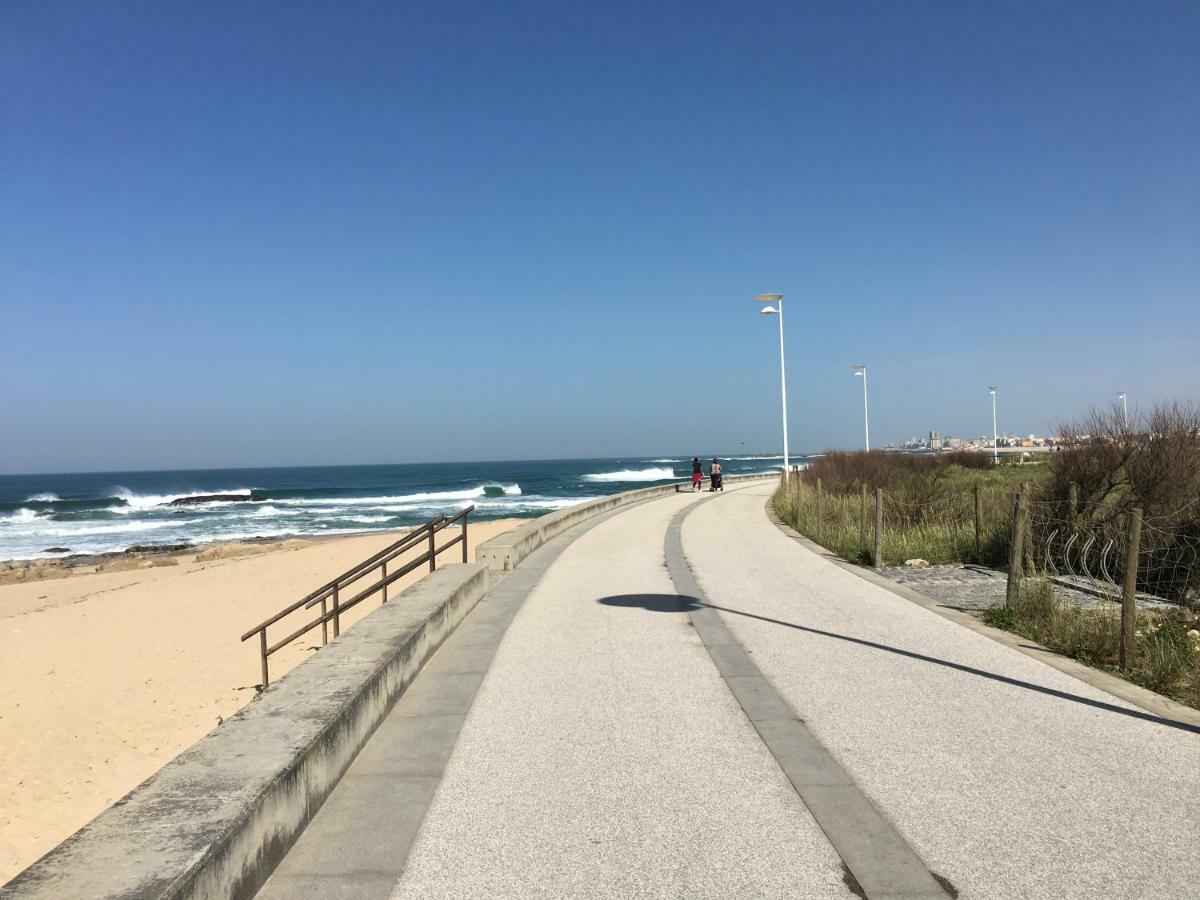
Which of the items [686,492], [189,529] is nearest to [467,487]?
[189,529]

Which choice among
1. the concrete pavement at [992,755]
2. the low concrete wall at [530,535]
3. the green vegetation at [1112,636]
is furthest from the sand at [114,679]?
the green vegetation at [1112,636]

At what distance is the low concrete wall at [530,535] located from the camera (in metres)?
12.8

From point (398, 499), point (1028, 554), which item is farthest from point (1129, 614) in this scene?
point (398, 499)

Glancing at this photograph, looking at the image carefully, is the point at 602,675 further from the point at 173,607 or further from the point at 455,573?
the point at 173,607

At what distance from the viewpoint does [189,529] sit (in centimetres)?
4922

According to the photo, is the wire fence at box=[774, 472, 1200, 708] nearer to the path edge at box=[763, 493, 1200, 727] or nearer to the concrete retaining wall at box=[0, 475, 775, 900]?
the path edge at box=[763, 493, 1200, 727]

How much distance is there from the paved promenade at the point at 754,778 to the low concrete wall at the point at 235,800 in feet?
0.64

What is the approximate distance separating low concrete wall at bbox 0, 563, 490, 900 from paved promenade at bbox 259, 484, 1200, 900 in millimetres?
195

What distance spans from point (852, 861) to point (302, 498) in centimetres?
8279

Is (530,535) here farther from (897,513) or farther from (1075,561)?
(1075,561)

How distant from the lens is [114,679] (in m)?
12.0

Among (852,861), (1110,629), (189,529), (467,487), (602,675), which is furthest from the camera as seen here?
(467,487)

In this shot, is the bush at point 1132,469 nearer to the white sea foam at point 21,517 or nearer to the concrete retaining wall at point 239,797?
the concrete retaining wall at point 239,797

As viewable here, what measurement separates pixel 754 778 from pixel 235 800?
2575 mm
